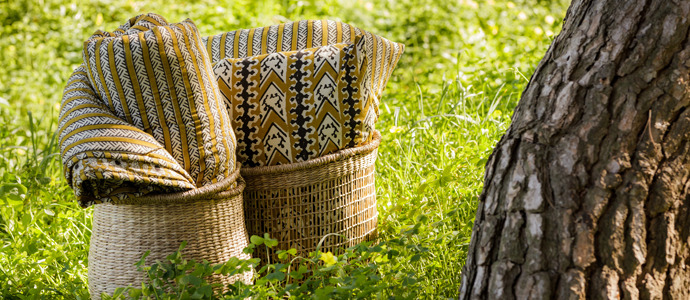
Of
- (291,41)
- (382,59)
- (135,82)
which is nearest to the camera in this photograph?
(135,82)

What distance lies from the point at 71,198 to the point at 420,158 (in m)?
1.75

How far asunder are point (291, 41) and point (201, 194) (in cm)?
85

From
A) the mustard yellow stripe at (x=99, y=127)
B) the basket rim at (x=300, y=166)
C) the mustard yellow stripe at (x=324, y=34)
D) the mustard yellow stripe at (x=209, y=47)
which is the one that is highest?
the mustard yellow stripe at (x=324, y=34)

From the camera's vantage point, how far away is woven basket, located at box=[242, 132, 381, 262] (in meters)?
2.33

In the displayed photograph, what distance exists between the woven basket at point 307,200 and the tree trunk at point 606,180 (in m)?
0.92

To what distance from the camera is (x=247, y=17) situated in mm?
6402

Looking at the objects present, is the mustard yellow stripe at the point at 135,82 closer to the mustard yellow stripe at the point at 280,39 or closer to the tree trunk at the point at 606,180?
the mustard yellow stripe at the point at 280,39

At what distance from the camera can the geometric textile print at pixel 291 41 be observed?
2571 millimetres

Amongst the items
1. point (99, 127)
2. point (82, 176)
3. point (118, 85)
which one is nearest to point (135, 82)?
point (118, 85)

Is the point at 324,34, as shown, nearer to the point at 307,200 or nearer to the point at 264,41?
the point at 264,41

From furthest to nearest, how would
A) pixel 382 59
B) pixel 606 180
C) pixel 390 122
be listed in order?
pixel 390 122 < pixel 382 59 < pixel 606 180

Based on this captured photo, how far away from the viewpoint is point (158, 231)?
2062 mm

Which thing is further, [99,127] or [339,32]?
[339,32]

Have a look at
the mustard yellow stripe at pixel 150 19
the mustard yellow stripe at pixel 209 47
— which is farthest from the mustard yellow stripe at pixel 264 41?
the mustard yellow stripe at pixel 150 19
